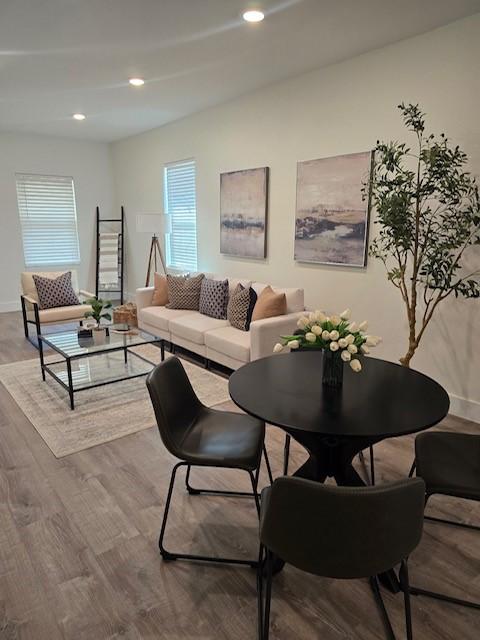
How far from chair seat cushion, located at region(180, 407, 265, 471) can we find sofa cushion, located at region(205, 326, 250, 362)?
145 centimetres

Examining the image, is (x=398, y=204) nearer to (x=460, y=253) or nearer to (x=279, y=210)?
(x=460, y=253)

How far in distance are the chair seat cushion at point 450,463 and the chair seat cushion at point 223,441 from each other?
0.70 meters

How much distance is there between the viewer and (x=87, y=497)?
7.50 feet

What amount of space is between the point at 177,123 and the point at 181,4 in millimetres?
3125

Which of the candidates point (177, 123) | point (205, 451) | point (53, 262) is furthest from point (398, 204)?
point (53, 262)

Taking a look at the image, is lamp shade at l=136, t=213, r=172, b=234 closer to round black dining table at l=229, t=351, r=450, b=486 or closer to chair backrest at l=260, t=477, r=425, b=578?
round black dining table at l=229, t=351, r=450, b=486

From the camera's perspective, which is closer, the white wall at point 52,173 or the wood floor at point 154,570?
the wood floor at point 154,570

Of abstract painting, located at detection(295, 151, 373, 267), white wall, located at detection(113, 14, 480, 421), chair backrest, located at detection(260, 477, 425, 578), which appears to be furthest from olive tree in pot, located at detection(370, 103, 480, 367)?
chair backrest, located at detection(260, 477, 425, 578)

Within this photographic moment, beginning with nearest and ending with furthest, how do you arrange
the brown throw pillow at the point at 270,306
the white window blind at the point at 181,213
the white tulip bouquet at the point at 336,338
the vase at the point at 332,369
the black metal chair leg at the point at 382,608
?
the black metal chair leg at the point at 382,608, the white tulip bouquet at the point at 336,338, the vase at the point at 332,369, the brown throw pillow at the point at 270,306, the white window blind at the point at 181,213

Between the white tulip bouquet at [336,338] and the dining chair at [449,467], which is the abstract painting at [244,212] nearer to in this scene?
the white tulip bouquet at [336,338]

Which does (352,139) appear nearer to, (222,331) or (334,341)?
(222,331)

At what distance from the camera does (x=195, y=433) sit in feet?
6.53

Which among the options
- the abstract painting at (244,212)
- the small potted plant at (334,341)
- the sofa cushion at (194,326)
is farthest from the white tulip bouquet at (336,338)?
the abstract painting at (244,212)

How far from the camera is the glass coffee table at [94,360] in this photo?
3468mm
